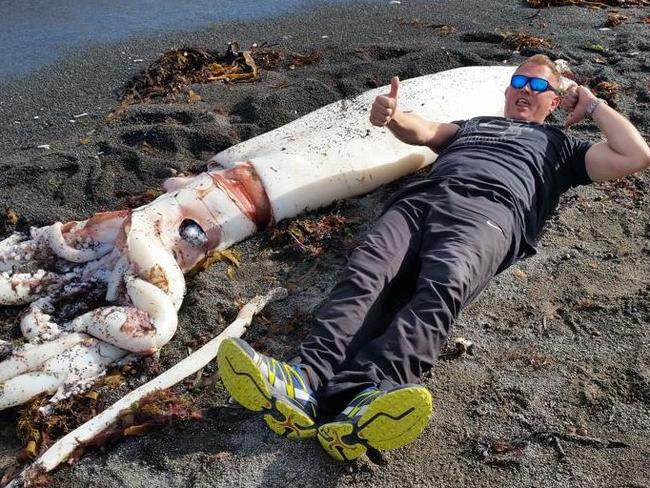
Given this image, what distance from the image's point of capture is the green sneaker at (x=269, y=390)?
9.18 feet

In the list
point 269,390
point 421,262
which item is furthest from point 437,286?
point 269,390

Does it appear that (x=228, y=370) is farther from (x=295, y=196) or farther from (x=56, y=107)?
(x=56, y=107)

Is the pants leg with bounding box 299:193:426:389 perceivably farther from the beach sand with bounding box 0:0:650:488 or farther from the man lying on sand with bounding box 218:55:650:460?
the beach sand with bounding box 0:0:650:488

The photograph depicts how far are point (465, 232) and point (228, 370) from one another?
4.75 feet

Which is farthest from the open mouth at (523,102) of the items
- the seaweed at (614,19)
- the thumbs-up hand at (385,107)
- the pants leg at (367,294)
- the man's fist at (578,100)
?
the seaweed at (614,19)

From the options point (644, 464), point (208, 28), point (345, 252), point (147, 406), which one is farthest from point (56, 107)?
point (644, 464)

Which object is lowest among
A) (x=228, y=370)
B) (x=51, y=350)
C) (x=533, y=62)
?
(x=51, y=350)

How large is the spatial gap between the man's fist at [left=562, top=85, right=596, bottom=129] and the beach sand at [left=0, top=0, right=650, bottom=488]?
669 millimetres

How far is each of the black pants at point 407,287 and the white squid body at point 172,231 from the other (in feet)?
2.69

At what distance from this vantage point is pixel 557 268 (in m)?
4.11

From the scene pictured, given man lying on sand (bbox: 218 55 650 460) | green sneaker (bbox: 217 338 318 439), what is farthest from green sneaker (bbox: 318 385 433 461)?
green sneaker (bbox: 217 338 318 439)

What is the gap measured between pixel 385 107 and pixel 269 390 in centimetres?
194

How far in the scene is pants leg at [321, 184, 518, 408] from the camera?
301 centimetres

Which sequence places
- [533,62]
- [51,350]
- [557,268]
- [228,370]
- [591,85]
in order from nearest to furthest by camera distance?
1. [228,370]
2. [51,350]
3. [557,268]
4. [533,62]
5. [591,85]
